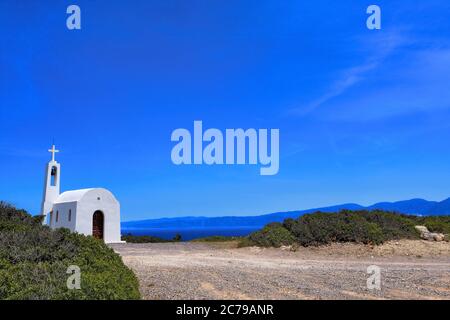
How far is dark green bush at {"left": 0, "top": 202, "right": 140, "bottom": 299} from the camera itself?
283 inches

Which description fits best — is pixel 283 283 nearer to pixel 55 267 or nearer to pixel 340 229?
pixel 55 267

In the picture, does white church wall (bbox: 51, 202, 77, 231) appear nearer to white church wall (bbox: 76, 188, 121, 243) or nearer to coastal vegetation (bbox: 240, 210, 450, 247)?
white church wall (bbox: 76, 188, 121, 243)

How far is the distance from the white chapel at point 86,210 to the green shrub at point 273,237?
1249cm

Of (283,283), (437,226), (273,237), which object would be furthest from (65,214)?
(283,283)

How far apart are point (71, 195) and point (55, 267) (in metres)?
25.6

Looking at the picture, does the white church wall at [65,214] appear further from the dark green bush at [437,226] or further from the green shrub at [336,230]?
the dark green bush at [437,226]

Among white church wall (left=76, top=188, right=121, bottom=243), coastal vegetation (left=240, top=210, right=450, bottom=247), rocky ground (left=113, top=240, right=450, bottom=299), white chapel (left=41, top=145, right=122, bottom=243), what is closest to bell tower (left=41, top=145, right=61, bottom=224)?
white chapel (left=41, top=145, right=122, bottom=243)

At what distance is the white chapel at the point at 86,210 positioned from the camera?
31422 mm

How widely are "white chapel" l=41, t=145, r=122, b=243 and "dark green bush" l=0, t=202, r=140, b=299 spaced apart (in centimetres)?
1814
